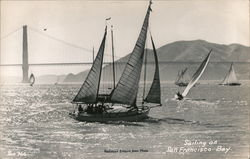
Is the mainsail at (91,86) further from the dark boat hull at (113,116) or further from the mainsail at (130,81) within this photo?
the mainsail at (130,81)

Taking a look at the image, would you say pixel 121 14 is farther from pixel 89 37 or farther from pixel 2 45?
pixel 2 45

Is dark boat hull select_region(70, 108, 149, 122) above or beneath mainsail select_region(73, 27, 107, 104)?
beneath

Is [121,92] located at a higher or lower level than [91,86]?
lower

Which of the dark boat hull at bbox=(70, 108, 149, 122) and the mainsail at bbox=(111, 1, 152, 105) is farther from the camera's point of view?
the dark boat hull at bbox=(70, 108, 149, 122)

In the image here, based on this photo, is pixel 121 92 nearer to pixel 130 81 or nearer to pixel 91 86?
pixel 130 81

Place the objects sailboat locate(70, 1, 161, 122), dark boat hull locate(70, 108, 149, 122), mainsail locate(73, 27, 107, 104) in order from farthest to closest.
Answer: mainsail locate(73, 27, 107, 104) < dark boat hull locate(70, 108, 149, 122) < sailboat locate(70, 1, 161, 122)

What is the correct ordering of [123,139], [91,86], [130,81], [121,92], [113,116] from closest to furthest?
[123,139] → [130,81] → [121,92] → [113,116] → [91,86]

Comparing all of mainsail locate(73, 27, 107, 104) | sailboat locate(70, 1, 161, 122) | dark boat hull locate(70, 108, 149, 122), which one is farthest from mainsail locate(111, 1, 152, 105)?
mainsail locate(73, 27, 107, 104)

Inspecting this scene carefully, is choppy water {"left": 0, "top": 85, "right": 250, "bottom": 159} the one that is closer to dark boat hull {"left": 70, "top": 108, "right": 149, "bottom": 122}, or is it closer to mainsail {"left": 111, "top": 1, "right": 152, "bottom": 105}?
dark boat hull {"left": 70, "top": 108, "right": 149, "bottom": 122}

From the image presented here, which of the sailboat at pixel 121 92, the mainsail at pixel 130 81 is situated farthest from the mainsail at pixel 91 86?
the mainsail at pixel 130 81

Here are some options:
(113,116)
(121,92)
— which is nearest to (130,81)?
(121,92)

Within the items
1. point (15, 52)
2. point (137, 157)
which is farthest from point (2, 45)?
point (137, 157)
